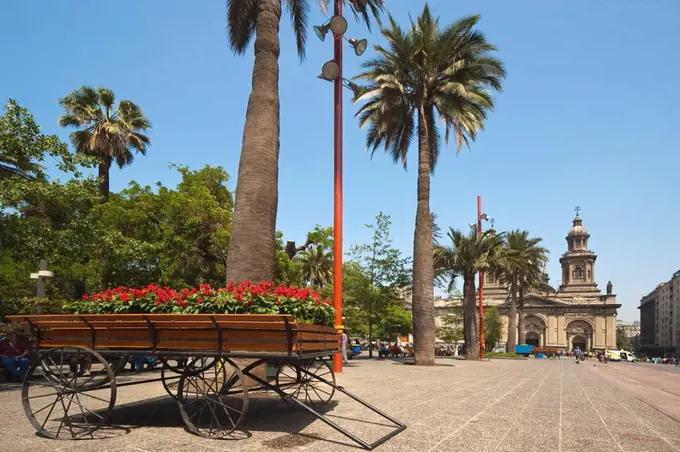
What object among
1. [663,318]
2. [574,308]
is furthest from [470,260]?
[663,318]

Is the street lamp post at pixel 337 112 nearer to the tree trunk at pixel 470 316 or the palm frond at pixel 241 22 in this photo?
the palm frond at pixel 241 22

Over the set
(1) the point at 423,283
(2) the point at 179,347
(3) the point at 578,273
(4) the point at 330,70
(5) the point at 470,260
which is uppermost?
(4) the point at 330,70

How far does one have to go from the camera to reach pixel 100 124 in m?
27.2

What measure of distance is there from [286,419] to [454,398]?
15.7 feet

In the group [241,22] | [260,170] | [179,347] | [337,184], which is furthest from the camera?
[337,184]

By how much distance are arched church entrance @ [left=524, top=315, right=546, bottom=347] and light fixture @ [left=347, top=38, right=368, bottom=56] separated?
91.5 metres

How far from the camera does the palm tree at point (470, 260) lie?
3472 cm

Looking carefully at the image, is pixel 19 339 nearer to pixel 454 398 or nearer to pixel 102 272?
pixel 102 272

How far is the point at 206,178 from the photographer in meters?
24.5

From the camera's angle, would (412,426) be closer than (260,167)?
Yes

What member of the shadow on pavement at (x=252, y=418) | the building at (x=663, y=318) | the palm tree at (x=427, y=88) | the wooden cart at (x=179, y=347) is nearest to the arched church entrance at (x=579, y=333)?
the building at (x=663, y=318)

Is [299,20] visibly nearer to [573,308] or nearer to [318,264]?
[318,264]

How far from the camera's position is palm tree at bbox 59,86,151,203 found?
26781mm

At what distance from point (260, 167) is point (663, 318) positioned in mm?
165285
